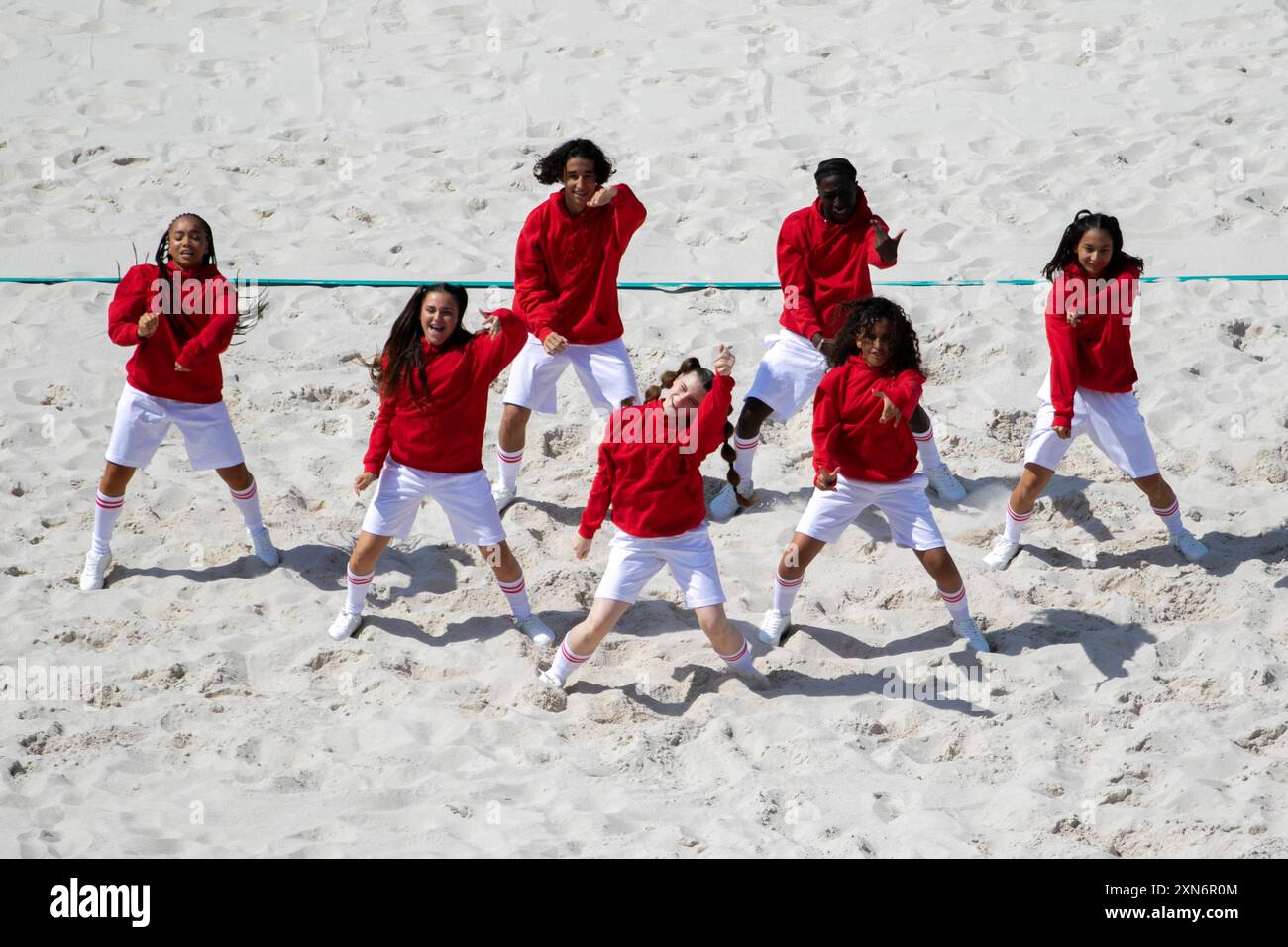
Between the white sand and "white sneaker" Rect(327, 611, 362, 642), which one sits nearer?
the white sand

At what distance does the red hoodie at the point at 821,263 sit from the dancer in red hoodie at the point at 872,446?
0.72 metres

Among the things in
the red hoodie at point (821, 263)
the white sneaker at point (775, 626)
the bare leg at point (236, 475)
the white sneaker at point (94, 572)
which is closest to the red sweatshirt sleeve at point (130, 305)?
the bare leg at point (236, 475)

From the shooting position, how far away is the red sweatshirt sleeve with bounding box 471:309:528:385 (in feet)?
18.7

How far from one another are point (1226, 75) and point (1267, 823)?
272 inches

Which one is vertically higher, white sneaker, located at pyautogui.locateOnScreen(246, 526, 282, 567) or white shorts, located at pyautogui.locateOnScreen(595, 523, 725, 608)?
white sneaker, located at pyautogui.locateOnScreen(246, 526, 282, 567)

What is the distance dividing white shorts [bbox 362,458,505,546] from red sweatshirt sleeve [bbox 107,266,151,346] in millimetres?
1208

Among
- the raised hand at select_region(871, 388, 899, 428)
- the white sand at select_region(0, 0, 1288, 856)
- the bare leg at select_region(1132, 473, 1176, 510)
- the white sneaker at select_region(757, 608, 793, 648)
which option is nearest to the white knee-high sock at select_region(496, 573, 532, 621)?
the white sand at select_region(0, 0, 1288, 856)

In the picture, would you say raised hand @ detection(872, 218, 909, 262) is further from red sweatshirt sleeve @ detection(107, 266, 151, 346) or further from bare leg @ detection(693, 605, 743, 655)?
red sweatshirt sleeve @ detection(107, 266, 151, 346)

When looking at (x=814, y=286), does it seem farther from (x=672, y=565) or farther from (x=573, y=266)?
(x=672, y=565)

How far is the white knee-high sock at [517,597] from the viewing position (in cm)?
592

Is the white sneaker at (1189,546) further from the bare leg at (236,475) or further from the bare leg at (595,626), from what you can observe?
the bare leg at (236,475)

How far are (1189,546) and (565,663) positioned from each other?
268 cm
